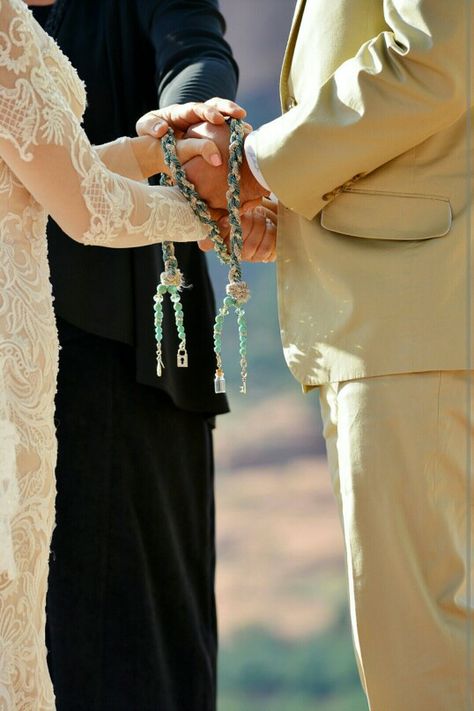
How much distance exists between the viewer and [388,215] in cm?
186

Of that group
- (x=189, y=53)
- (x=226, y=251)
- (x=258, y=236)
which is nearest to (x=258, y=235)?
(x=258, y=236)

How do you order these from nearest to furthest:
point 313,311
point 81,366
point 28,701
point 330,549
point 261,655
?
point 28,701 → point 313,311 → point 81,366 → point 261,655 → point 330,549

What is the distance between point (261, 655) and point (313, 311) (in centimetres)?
350

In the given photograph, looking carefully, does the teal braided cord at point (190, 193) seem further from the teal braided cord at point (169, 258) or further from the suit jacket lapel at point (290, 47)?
the suit jacket lapel at point (290, 47)

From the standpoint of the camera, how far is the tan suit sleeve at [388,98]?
1806 millimetres

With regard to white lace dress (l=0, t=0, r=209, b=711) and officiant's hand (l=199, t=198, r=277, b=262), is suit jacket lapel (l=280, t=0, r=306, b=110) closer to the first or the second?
officiant's hand (l=199, t=198, r=277, b=262)

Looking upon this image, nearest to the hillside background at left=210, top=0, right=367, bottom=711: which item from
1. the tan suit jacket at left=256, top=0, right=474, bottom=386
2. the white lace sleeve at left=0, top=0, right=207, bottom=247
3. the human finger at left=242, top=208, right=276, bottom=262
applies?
the human finger at left=242, top=208, right=276, bottom=262

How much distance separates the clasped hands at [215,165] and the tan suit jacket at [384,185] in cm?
21

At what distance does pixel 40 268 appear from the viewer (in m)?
1.76

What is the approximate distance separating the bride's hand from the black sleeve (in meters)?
0.20

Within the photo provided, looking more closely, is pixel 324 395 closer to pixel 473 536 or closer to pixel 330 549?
pixel 473 536

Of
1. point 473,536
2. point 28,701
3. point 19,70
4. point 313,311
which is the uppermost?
point 19,70

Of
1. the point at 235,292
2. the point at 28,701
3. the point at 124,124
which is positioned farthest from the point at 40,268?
the point at 124,124

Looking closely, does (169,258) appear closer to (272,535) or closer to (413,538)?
(413,538)
